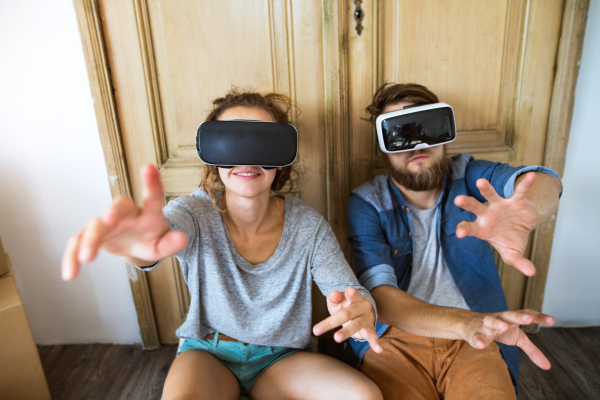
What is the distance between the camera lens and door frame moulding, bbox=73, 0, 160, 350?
4.45 ft

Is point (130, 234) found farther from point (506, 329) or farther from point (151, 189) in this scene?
point (506, 329)

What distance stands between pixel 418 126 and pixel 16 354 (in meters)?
1.69

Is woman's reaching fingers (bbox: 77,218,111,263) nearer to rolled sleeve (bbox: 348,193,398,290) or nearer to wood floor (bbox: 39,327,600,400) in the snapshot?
rolled sleeve (bbox: 348,193,398,290)

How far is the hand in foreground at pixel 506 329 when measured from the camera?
2.80 ft

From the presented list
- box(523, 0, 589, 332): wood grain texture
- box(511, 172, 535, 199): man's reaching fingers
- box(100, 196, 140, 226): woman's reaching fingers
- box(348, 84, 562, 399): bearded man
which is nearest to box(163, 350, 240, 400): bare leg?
box(348, 84, 562, 399): bearded man

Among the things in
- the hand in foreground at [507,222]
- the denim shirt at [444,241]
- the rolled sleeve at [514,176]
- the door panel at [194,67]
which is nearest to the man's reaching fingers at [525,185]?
the hand in foreground at [507,222]

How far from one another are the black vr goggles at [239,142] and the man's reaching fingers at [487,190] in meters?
0.58

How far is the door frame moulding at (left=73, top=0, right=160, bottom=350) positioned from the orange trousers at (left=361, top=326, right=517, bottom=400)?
3.80ft

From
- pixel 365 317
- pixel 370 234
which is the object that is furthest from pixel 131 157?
pixel 365 317

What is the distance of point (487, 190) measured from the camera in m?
0.81

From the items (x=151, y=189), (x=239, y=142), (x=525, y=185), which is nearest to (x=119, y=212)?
(x=151, y=189)

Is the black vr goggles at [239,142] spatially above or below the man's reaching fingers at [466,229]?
above

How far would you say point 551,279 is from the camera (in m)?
1.69

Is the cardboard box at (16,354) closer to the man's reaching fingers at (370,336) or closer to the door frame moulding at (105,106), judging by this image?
the door frame moulding at (105,106)
